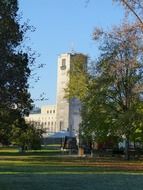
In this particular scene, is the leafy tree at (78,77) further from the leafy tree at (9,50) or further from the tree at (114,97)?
the leafy tree at (9,50)

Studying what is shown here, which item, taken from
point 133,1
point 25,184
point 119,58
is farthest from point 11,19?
point 119,58

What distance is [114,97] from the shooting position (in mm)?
64875

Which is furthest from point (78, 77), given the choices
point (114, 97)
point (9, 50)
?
point (9, 50)

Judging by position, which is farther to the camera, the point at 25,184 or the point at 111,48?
the point at 111,48

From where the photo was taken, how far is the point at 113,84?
6347cm

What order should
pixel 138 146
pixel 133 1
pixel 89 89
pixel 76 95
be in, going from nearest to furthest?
pixel 133 1 < pixel 89 89 < pixel 76 95 < pixel 138 146

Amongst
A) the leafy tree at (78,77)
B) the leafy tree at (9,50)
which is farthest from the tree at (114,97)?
the leafy tree at (9,50)

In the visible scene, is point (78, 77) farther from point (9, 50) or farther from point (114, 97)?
point (9, 50)

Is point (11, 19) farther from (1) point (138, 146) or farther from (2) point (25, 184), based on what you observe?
(1) point (138, 146)

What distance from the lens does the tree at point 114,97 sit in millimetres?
52778

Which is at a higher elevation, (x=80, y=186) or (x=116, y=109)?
(x=116, y=109)

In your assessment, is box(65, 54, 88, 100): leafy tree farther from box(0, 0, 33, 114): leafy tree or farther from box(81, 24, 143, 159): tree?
box(0, 0, 33, 114): leafy tree

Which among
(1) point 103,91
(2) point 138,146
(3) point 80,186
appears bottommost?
(3) point 80,186

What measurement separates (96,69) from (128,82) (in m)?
4.38
